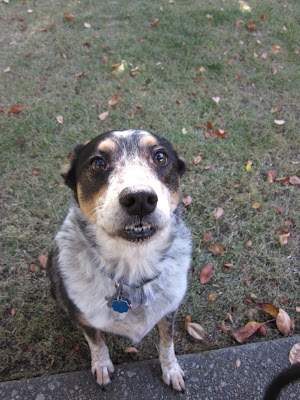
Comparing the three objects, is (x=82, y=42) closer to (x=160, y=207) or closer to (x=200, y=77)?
(x=200, y=77)

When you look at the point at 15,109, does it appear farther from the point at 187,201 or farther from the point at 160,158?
the point at 160,158

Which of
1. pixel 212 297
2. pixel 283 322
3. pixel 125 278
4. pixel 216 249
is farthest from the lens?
pixel 216 249

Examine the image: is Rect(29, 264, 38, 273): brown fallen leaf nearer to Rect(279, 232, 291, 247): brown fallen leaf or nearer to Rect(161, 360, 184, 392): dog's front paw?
Rect(161, 360, 184, 392): dog's front paw

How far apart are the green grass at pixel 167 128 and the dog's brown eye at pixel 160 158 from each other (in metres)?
1.45

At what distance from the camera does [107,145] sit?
6.57 feet

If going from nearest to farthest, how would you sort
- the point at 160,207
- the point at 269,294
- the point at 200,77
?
the point at 160,207, the point at 269,294, the point at 200,77

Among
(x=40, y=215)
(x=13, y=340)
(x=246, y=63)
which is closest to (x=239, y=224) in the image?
(x=40, y=215)

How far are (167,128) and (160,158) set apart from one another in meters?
2.33

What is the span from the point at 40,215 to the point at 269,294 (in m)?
2.70

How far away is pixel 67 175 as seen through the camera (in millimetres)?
2264

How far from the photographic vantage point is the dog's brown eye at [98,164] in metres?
1.98

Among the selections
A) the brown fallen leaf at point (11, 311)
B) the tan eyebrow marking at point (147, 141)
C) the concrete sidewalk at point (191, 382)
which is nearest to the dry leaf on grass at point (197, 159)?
the tan eyebrow marking at point (147, 141)

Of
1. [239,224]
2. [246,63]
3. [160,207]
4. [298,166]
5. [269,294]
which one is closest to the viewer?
[160,207]

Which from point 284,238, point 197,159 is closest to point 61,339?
point 284,238
